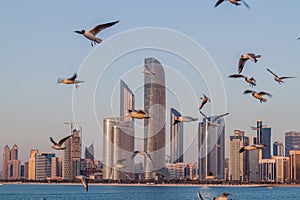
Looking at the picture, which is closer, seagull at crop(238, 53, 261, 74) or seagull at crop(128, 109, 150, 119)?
seagull at crop(238, 53, 261, 74)

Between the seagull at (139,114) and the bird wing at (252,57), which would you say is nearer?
the bird wing at (252,57)

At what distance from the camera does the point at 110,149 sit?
170 meters

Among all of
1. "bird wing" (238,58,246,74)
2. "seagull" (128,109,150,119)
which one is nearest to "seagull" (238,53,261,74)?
"bird wing" (238,58,246,74)

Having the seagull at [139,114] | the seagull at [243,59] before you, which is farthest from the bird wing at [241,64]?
the seagull at [139,114]

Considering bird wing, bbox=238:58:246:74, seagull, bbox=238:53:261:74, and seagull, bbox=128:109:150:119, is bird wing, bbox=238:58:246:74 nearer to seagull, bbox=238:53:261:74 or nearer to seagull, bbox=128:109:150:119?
seagull, bbox=238:53:261:74

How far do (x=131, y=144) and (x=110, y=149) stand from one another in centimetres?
2045

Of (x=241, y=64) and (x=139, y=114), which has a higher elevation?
(x=241, y=64)

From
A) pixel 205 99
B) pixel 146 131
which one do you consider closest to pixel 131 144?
pixel 146 131

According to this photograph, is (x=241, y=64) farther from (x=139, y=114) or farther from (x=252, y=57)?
(x=139, y=114)

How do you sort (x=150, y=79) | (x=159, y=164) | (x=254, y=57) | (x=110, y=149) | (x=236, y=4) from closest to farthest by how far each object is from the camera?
(x=236, y=4) → (x=254, y=57) → (x=150, y=79) → (x=159, y=164) → (x=110, y=149)

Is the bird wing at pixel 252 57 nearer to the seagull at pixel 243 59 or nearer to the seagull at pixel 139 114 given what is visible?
the seagull at pixel 243 59

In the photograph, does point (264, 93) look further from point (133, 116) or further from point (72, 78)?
point (72, 78)

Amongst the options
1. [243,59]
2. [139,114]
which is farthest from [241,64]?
[139,114]

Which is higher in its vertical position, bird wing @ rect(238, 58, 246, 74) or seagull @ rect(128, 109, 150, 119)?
bird wing @ rect(238, 58, 246, 74)
